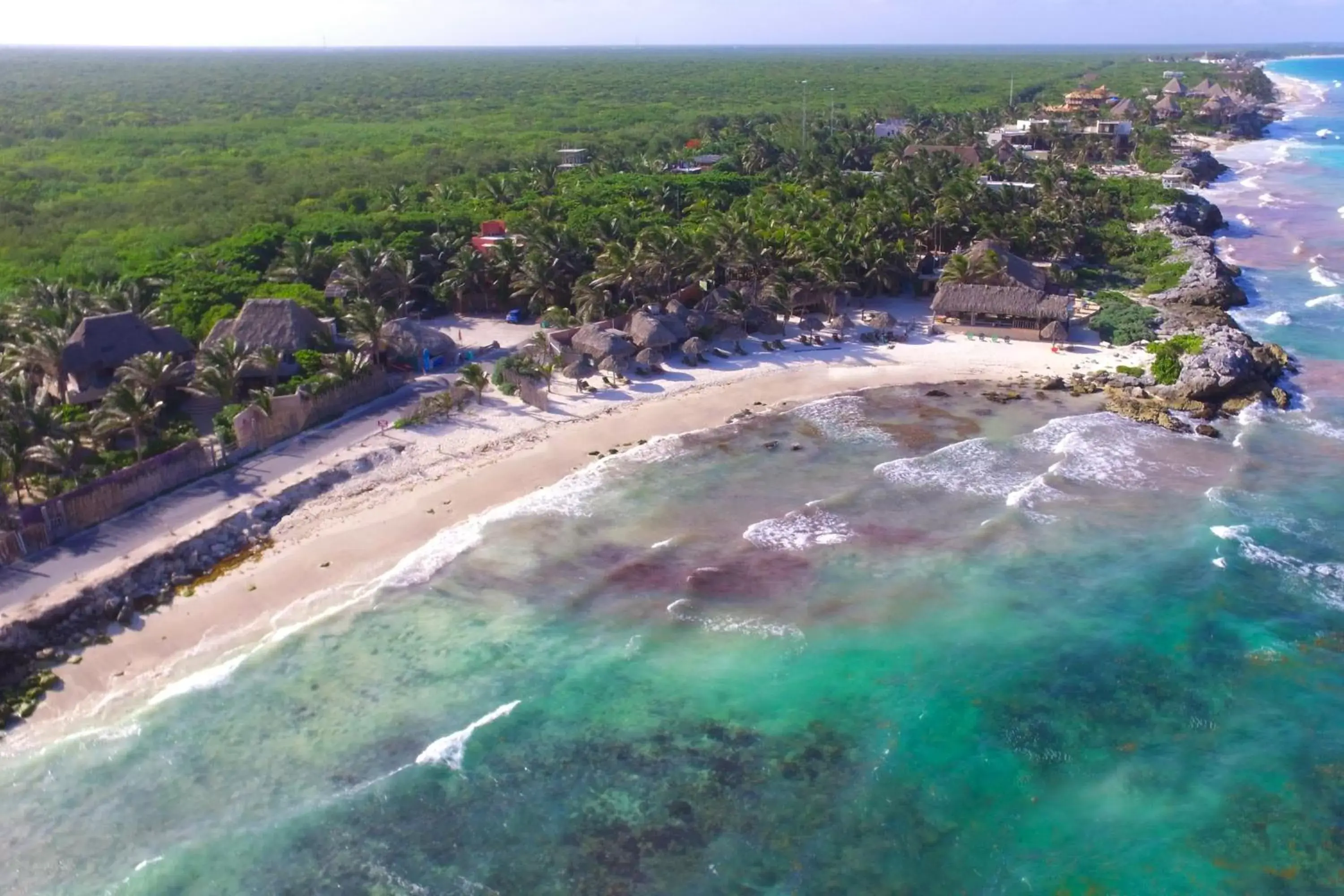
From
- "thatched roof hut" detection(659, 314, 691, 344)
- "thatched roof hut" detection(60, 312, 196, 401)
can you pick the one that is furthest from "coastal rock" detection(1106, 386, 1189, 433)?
"thatched roof hut" detection(60, 312, 196, 401)

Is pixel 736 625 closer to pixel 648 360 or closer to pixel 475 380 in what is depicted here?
pixel 475 380

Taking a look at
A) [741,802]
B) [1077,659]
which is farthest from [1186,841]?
[741,802]

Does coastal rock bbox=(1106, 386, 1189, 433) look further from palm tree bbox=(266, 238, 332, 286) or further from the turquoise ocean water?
palm tree bbox=(266, 238, 332, 286)

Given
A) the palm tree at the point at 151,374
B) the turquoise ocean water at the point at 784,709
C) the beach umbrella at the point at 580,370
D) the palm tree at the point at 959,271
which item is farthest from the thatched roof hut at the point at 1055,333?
the palm tree at the point at 151,374

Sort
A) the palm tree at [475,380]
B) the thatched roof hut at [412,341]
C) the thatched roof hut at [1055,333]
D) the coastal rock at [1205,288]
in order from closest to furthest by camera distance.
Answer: the palm tree at [475,380] → the thatched roof hut at [412,341] → the thatched roof hut at [1055,333] → the coastal rock at [1205,288]

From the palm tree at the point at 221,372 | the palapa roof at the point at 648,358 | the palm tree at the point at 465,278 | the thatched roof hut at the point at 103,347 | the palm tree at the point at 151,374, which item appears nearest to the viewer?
the palm tree at the point at 151,374

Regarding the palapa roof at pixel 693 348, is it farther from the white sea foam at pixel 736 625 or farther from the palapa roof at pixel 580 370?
the white sea foam at pixel 736 625
